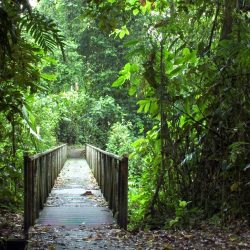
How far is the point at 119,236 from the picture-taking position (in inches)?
225

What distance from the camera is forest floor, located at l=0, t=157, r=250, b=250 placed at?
5.14 m

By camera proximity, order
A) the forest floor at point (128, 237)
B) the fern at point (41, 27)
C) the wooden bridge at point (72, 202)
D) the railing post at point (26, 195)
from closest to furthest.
→ 1. the fern at point (41, 27)
2. the forest floor at point (128, 237)
3. the railing post at point (26, 195)
4. the wooden bridge at point (72, 202)

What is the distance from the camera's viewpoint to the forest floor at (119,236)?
5145 millimetres

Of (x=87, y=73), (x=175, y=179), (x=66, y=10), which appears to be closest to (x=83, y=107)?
(x=87, y=73)

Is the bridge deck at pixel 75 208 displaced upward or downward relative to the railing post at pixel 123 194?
downward

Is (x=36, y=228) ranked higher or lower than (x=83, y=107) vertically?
lower

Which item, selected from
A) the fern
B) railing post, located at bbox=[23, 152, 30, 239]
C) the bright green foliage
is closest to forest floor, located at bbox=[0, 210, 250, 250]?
railing post, located at bbox=[23, 152, 30, 239]

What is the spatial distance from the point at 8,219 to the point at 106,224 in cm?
152

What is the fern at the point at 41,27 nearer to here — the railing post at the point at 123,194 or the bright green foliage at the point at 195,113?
the bright green foliage at the point at 195,113

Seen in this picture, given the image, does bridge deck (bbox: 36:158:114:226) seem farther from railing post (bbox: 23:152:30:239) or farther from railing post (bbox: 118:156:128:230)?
railing post (bbox: 23:152:30:239)

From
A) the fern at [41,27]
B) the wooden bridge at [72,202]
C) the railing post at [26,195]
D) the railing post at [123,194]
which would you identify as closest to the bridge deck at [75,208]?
the wooden bridge at [72,202]

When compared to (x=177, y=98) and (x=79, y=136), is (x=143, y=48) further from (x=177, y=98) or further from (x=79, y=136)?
(x=79, y=136)

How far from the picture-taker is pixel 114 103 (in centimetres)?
2723

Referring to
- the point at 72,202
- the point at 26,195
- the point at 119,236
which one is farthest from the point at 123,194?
the point at 72,202
